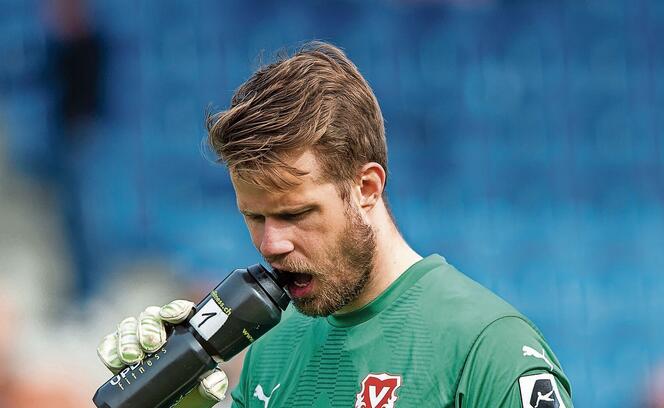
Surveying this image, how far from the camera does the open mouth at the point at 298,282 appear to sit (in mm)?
→ 2146

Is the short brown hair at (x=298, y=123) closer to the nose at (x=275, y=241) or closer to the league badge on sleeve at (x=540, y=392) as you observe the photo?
the nose at (x=275, y=241)

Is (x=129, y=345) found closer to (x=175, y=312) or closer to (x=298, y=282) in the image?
(x=175, y=312)

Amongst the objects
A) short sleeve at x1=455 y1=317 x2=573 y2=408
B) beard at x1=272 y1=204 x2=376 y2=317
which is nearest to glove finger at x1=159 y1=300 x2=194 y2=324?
beard at x1=272 y1=204 x2=376 y2=317

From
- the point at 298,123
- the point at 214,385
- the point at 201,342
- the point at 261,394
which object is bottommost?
the point at 261,394

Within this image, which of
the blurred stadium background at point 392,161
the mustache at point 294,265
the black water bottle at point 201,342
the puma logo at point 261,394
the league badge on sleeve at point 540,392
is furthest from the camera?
the blurred stadium background at point 392,161

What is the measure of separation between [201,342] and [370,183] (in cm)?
46

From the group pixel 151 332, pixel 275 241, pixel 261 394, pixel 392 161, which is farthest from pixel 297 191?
pixel 392 161

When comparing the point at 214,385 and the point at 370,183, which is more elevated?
the point at 370,183

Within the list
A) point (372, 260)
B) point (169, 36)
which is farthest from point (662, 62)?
point (372, 260)

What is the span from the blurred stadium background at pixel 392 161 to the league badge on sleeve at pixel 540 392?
278cm

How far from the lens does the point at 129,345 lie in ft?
6.66

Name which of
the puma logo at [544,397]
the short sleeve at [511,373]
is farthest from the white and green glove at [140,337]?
the puma logo at [544,397]

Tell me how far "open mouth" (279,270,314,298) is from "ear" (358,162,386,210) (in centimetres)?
18

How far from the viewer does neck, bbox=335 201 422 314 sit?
2.22m
